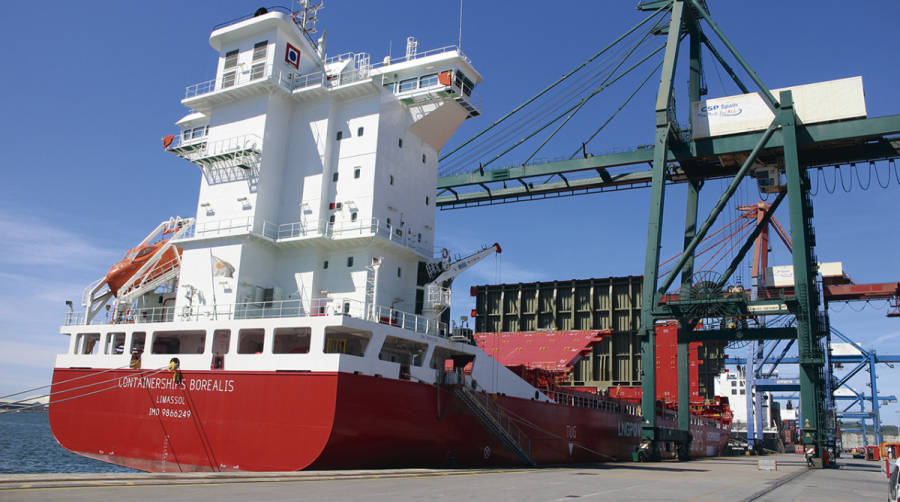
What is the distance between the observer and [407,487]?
10.5m

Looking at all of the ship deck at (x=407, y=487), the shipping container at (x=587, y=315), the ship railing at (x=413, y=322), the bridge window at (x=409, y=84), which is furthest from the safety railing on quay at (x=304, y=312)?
the shipping container at (x=587, y=315)

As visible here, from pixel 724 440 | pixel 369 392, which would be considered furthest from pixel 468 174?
pixel 724 440

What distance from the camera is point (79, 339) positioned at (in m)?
19.5

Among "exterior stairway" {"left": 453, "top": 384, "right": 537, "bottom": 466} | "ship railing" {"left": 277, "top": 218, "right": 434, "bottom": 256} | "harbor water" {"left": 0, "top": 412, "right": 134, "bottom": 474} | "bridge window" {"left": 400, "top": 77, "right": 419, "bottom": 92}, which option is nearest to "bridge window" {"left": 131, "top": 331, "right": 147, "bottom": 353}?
"harbor water" {"left": 0, "top": 412, "right": 134, "bottom": 474}

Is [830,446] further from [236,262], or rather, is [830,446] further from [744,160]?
[236,262]

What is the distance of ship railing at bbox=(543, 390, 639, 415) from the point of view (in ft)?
76.0

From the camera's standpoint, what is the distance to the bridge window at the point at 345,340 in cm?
1513

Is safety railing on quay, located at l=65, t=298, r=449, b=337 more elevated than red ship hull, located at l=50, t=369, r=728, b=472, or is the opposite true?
safety railing on quay, located at l=65, t=298, r=449, b=337

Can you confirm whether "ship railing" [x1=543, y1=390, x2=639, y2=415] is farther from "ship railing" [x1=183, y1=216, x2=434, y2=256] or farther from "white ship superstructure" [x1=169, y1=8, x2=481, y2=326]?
"ship railing" [x1=183, y1=216, x2=434, y2=256]

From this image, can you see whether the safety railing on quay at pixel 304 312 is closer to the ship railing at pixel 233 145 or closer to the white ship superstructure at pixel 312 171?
the white ship superstructure at pixel 312 171

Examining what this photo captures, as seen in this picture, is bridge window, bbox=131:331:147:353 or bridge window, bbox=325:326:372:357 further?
bridge window, bbox=131:331:147:353

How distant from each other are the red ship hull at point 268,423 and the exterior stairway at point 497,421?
0.65ft

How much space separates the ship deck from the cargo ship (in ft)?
8.04

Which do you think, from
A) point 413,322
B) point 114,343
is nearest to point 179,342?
point 114,343
